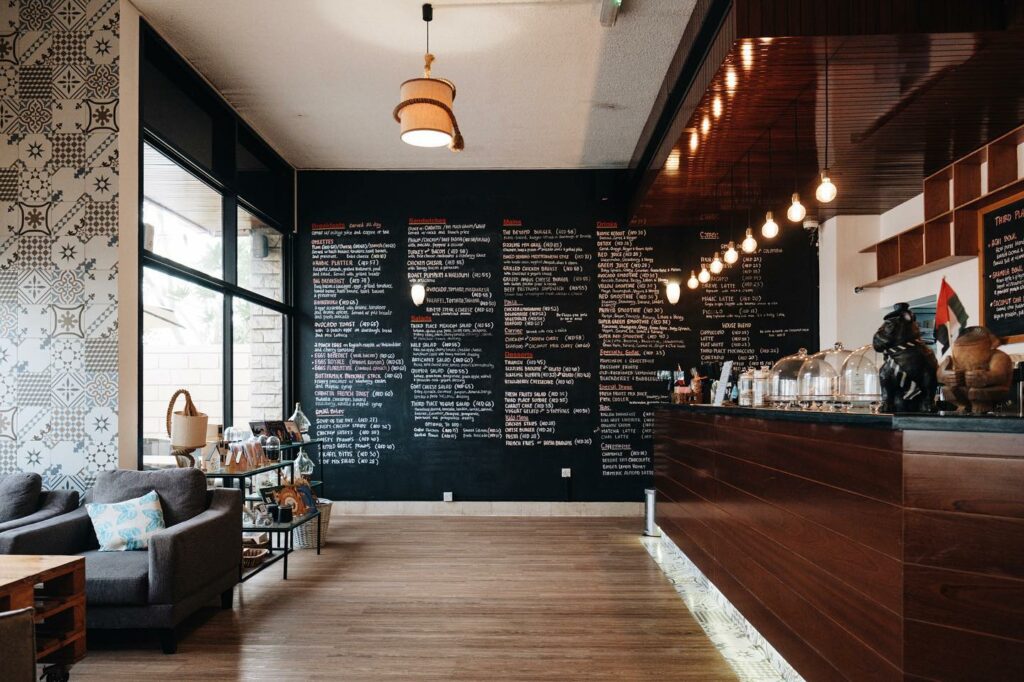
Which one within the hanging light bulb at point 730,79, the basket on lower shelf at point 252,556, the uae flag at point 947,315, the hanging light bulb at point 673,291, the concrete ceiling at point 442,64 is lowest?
the basket on lower shelf at point 252,556

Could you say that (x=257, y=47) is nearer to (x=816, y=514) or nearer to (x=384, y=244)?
(x=384, y=244)

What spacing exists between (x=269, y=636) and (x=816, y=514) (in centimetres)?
277

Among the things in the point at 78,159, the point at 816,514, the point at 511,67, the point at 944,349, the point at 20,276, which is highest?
the point at 511,67

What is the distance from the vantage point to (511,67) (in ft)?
16.1

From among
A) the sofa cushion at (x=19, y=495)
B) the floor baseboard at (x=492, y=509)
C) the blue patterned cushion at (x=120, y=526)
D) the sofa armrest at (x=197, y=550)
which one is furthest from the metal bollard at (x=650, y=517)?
the sofa cushion at (x=19, y=495)

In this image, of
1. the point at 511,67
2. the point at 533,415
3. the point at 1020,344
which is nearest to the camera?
the point at 1020,344

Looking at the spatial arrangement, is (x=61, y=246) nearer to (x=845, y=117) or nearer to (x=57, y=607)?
(x=57, y=607)

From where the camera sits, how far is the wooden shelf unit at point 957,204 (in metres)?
4.77

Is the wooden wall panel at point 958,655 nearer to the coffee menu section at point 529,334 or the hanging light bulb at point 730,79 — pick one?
the hanging light bulb at point 730,79

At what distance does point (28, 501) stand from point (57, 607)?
1.11 metres

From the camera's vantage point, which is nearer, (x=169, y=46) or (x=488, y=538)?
(x=169, y=46)

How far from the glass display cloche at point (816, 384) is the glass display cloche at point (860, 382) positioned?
0.06 m

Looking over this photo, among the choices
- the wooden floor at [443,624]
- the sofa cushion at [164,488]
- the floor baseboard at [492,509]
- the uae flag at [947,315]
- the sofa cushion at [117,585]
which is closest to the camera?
the wooden floor at [443,624]

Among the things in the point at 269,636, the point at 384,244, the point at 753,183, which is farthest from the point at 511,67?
the point at 269,636
